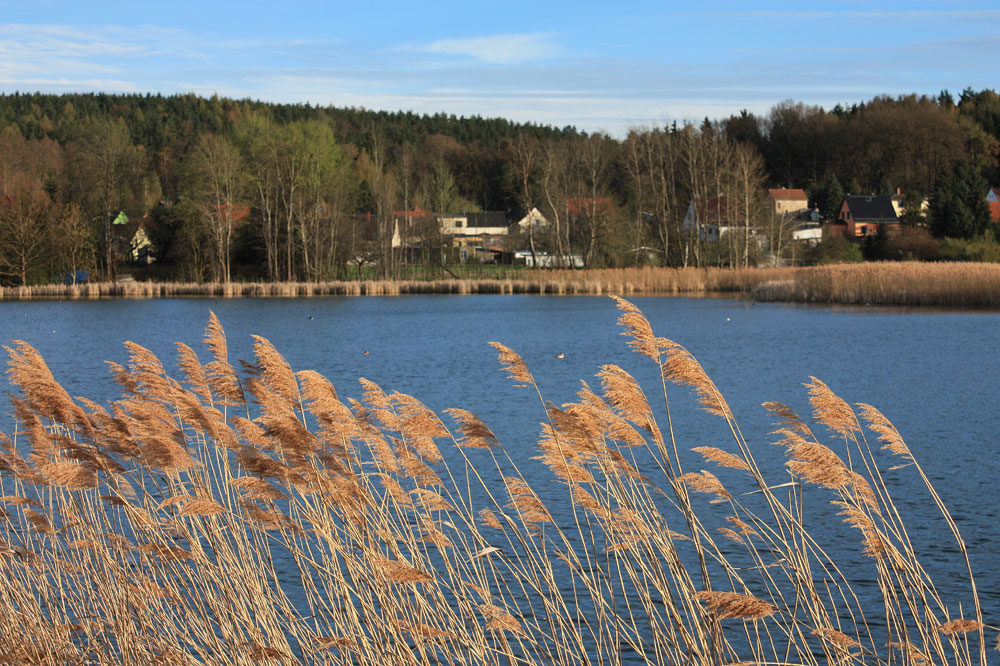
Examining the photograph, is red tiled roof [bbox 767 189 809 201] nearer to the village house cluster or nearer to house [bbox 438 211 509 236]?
the village house cluster

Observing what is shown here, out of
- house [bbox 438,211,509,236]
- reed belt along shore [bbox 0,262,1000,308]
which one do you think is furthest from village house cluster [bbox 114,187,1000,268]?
reed belt along shore [bbox 0,262,1000,308]

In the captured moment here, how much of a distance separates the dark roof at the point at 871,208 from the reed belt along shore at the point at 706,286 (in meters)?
43.5

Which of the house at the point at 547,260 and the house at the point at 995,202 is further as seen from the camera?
the house at the point at 995,202

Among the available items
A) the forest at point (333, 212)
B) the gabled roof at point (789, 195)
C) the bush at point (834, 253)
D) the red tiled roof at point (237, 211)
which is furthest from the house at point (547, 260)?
the gabled roof at point (789, 195)

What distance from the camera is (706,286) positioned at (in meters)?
49.7

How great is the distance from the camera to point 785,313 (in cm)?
3684

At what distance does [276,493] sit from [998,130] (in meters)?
99.9

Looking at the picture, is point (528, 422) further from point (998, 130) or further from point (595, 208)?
point (998, 130)

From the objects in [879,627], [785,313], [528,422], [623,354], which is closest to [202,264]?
[785,313]

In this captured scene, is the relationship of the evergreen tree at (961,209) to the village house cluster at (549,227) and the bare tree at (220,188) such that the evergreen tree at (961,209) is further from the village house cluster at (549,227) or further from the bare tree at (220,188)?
the bare tree at (220,188)

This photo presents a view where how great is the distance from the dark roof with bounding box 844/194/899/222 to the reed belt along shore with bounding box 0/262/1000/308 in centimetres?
4350

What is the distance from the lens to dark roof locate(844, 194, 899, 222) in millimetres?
88000

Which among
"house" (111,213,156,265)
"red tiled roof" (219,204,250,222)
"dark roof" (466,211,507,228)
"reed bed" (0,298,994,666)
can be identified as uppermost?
"dark roof" (466,211,507,228)

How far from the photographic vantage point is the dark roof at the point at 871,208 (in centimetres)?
8800
